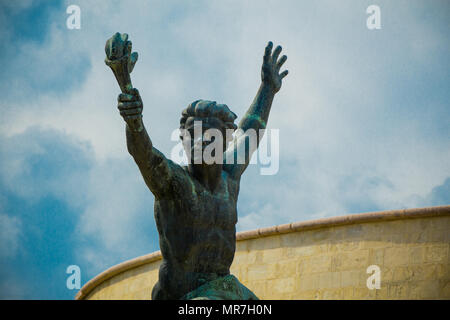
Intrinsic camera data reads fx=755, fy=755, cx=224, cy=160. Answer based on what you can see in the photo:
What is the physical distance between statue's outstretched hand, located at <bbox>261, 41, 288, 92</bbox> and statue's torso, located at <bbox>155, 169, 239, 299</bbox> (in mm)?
1496

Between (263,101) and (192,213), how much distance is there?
157 cm

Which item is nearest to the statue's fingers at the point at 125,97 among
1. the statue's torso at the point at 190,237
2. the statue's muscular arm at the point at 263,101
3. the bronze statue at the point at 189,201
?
the bronze statue at the point at 189,201

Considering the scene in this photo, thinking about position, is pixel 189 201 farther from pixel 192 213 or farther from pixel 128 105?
pixel 128 105

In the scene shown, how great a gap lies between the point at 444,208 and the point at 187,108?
8.46 m

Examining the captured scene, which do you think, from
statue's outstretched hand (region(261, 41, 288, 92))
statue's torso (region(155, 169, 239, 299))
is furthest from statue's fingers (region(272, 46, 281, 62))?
statue's torso (region(155, 169, 239, 299))

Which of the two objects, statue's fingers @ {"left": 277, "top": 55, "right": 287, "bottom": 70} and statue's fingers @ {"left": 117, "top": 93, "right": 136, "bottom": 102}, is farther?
statue's fingers @ {"left": 277, "top": 55, "right": 287, "bottom": 70}

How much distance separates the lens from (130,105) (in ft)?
16.9

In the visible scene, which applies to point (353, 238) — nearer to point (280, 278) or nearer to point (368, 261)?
point (368, 261)

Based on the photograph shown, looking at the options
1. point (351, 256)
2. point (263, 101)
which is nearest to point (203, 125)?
point (263, 101)

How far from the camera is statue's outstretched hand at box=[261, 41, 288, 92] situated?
671cm

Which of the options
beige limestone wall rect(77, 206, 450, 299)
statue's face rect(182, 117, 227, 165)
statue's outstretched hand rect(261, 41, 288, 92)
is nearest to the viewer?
statue's face rect(182, 117, 227, 165)

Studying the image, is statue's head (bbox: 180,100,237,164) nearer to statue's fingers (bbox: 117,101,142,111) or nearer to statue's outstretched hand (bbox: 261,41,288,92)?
statue's fingers (bbox: 117,101,142,111)

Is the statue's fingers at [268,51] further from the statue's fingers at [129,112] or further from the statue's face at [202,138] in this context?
the statue's fingers at [129,112]
